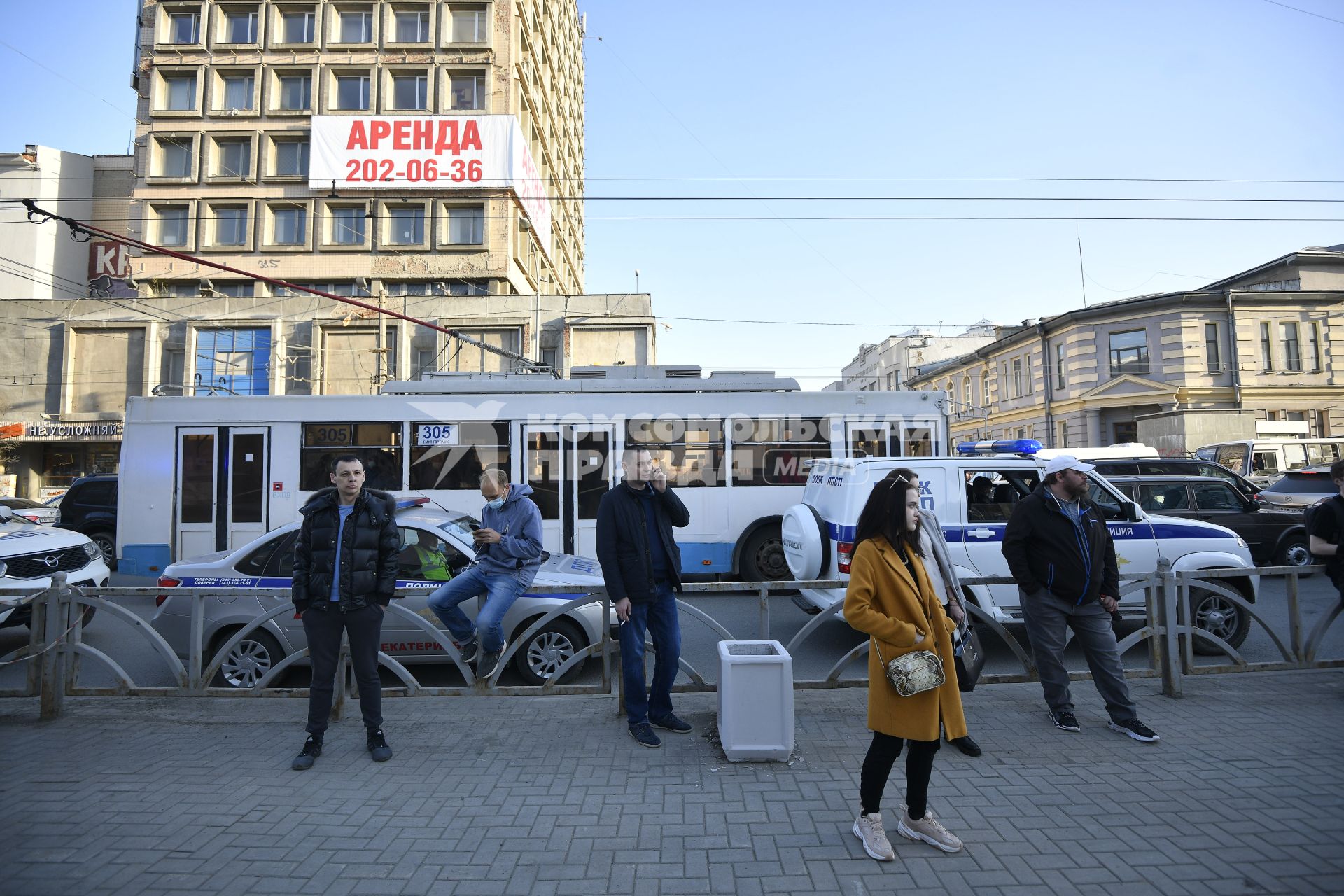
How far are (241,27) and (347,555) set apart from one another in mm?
43904

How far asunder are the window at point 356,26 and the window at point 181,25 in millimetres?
7545

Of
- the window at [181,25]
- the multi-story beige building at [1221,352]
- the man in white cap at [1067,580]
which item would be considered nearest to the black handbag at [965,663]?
the man in white cap at [1067,580]

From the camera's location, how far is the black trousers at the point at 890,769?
133 inches

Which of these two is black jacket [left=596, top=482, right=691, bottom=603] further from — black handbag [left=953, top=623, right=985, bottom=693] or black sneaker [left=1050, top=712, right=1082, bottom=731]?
black sneaker [left=1050, top=712, right=1082, bottom=731]

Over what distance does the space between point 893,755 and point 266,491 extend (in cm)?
1101

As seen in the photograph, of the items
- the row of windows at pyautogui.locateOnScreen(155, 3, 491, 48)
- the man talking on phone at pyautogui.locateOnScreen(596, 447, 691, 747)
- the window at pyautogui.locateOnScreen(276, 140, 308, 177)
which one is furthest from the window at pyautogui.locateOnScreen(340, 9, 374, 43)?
the man talking on phone at pyautogui.locateOnScreen(596, 447, 691, 747)

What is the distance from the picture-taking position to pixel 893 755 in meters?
3.37

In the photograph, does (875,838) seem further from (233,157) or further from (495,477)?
(233,157)

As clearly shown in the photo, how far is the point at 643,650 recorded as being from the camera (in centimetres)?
506

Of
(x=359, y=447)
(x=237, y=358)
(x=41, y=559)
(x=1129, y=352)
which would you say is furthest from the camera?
(x=1129, y=352)

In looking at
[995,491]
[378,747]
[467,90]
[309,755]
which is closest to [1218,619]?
[995,491]

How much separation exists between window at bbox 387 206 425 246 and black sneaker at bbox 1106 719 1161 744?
36067 mm

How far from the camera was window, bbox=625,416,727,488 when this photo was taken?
1152cm

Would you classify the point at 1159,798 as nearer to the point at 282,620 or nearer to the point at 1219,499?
the point at 282,620
